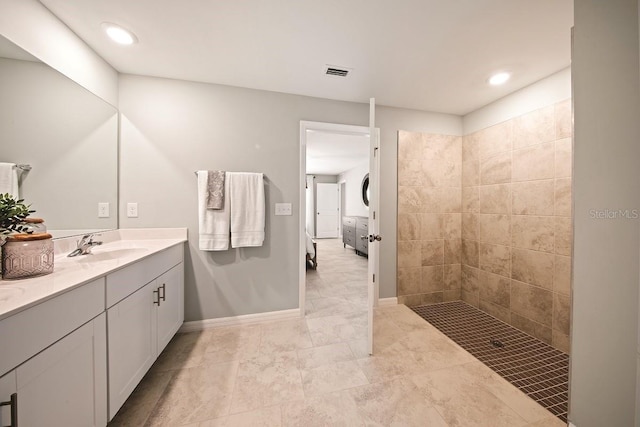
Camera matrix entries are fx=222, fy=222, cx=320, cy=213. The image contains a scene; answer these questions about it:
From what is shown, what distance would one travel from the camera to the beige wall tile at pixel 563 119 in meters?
1.76

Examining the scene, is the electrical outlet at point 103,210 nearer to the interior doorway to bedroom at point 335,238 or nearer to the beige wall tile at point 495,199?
the interior doorway to bedroom at point 335,238

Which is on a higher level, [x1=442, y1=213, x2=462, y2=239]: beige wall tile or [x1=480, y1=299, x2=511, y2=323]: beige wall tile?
[x1=442, y1=213, x2=462, y2=239]: beige wall tile

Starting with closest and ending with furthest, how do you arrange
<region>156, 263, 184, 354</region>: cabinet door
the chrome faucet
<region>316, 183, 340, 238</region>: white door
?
1. the chrome faucet
2. <region>156, 263, 184, 354</region>: cabinet door
3. <region>316, 183, 340, 238</region>: white door

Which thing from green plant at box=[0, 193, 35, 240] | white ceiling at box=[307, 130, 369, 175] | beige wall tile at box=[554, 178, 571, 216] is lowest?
green plant at box=[0, 193, 35, 240]

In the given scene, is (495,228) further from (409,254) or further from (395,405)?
→ (395,405)

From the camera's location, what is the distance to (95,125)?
5.57 feet

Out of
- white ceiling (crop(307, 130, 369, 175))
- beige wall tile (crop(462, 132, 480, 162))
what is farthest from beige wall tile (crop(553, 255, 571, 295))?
white ceiling (crop(307, 130, 369, 175))

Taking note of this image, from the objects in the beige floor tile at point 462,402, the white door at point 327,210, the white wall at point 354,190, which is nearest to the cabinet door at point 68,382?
the beige floor tile at point 462,402

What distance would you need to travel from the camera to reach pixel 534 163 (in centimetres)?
200

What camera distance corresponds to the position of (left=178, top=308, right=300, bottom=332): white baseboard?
6.75 ft

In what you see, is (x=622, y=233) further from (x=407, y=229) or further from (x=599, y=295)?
(x=407, y=229)

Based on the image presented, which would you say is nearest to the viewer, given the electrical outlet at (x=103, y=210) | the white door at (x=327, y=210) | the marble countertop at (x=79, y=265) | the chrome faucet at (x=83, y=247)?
the marble countertop at (x=79, y=265)

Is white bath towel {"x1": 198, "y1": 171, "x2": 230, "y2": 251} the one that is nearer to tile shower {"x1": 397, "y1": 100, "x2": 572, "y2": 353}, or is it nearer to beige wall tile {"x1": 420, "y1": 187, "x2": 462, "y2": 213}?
tile shower {"x1": 397, "y1": 100, "x2": 572, "y2": 353}

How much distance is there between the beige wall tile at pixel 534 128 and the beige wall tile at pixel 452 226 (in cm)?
92
